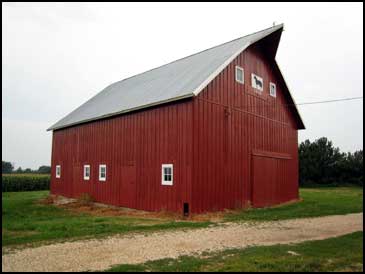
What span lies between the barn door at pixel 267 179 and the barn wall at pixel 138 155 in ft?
14.9

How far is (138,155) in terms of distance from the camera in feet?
57.7

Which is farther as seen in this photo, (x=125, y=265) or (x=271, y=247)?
(x=271, y=247)

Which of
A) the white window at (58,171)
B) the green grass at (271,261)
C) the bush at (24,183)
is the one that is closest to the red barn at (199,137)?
the white window at (58,171)

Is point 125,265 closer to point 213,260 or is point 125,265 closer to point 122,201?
point 213,260

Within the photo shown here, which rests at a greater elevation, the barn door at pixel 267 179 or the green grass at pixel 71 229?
the barn door at pixel 267 179

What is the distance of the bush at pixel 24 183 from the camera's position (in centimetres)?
3656

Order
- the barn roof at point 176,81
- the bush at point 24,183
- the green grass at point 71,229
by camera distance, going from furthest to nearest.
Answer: the bush at point 24,183, the barn roof at point 176,81, the green grass at point 71,229

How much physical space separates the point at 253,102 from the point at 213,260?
1255 centimetres

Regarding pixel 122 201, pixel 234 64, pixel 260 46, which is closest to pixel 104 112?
pixel 122 201

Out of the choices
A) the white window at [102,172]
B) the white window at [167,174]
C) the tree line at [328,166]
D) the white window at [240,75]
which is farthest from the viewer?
the tree line at [328,166]

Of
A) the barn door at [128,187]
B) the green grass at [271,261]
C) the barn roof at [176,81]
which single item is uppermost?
the barn roof at [176,81]

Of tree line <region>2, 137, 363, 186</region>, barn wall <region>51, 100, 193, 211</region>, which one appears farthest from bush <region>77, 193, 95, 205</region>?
tree line <region>2, 137, 363, 186</region>

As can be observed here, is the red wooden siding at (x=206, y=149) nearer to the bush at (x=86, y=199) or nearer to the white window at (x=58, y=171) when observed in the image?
the bush at (x=86, y=199)

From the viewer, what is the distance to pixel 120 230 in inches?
435
